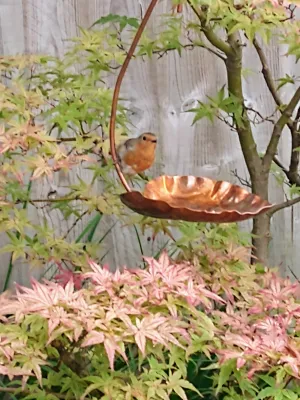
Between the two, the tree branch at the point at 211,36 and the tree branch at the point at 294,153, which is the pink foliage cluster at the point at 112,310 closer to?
the tree branch at the point at 211,36

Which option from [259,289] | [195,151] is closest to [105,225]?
[195,151]

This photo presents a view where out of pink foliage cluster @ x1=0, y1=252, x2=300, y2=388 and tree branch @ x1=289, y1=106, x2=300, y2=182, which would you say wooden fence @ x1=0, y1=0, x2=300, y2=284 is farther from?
pink foliage cluster @ x1=0, y1=252, x2=300, y2=388

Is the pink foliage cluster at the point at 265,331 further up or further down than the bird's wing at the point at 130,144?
further down

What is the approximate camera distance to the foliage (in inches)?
38.9

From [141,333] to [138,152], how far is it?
1.85 feet

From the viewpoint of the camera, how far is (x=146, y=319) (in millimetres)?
1013

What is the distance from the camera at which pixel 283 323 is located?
115cm

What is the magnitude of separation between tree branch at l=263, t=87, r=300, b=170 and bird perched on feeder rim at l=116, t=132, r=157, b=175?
0.34m

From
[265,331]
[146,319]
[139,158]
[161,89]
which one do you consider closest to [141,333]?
[146,319]

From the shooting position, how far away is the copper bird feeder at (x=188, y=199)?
1.01 m

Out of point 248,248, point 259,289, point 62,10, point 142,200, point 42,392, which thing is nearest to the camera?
point 142,200

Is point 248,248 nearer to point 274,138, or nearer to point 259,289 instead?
point 259,289

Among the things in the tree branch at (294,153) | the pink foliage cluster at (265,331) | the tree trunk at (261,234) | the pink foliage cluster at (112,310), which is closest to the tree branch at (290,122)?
the tree branch at (294,153)

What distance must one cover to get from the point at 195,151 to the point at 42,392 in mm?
1137
